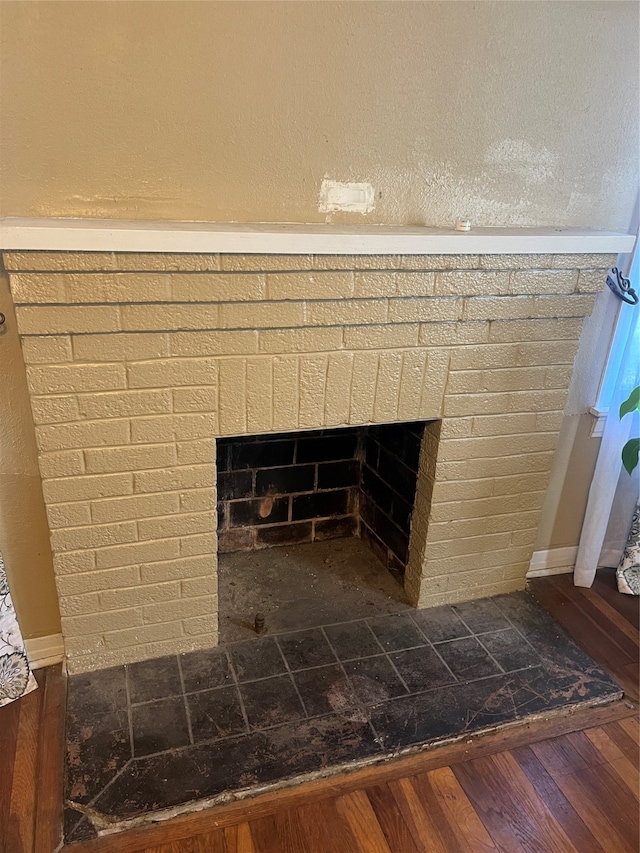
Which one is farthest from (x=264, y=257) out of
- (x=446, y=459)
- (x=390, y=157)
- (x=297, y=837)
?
(x=297, y=837)

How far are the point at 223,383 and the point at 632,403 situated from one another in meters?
1.35

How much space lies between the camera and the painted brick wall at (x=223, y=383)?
4.99ft

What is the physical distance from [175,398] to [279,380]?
0.28 metres

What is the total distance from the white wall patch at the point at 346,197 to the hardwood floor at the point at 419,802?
149 cm

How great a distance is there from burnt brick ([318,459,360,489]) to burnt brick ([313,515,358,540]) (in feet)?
0.50

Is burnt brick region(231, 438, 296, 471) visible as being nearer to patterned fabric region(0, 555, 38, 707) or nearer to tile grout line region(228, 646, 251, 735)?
tile grout line region(228, 646, 251, 735)

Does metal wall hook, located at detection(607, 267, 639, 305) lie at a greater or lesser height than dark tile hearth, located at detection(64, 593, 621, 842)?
greater

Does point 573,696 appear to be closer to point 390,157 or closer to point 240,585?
point 240,585

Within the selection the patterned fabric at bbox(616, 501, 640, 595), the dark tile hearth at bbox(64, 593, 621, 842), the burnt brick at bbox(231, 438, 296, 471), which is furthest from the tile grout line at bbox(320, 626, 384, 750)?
the patterned fabric at bbox(616, 501, 640, 595)

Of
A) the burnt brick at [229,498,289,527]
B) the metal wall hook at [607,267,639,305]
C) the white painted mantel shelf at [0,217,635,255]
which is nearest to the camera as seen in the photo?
the white painted mantel shelf at [0,217,635,255]

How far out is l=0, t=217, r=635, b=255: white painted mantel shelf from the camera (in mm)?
1378

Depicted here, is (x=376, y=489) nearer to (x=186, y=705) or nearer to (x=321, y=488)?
(x=321, y=488)

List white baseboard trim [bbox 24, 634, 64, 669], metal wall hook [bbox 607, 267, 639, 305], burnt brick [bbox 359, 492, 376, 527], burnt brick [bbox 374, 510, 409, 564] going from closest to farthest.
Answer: white baseboard trim [bbox 24, 634, 64, 669], metal wall hook [bbox 607, 267, 639, 305], burnt brick [bbox 374, 510, 409, 564], burnt brick [bbox 359, 492, 376, 527]

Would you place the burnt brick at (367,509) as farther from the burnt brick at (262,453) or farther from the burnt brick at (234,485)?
the burnt brick at (234,485)
